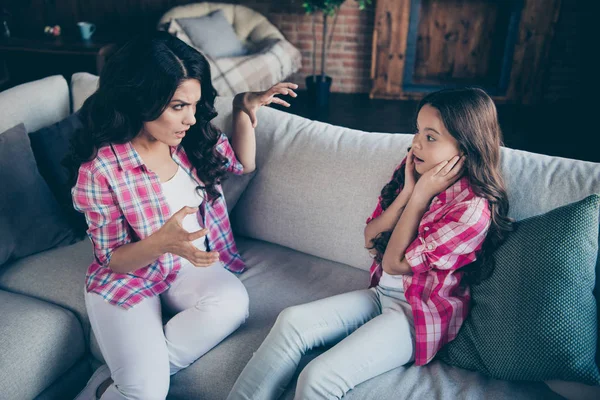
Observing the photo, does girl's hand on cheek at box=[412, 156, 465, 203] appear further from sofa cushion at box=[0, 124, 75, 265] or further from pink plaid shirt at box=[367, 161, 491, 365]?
sofa cushion at box=[0, 124, 75, 265]

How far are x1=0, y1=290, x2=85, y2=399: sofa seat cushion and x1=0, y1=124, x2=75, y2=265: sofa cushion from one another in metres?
0.19

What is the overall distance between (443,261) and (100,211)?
91 centimetres

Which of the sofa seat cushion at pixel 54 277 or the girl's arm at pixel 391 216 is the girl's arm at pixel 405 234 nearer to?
the girl's arm at pixel 391 216

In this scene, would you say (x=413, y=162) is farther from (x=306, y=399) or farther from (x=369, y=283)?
(x=306, y=399)

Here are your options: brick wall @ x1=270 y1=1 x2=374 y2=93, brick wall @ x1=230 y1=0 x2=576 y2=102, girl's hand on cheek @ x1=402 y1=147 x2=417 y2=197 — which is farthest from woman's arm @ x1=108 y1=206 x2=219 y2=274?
brick wall @ x1=230 y1=0 x2=576 y2=102


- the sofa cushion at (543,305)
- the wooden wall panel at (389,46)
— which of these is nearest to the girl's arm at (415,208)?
the sofa cushion at (543,305)

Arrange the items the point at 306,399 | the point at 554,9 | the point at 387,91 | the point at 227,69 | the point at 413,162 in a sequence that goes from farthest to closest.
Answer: the point at 387,91, the point at 554,9, the point at 227,69, the point at 413,162, the point at 306,399

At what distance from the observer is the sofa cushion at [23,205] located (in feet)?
5.53

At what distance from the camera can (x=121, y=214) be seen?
1456 millimetres

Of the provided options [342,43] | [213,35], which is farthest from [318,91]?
[213,35]

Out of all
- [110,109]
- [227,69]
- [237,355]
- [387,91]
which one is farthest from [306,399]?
[387,91]

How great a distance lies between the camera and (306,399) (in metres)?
1.22

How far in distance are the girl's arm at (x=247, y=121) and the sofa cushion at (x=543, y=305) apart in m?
0.80

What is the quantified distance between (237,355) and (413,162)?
71 centimetres
